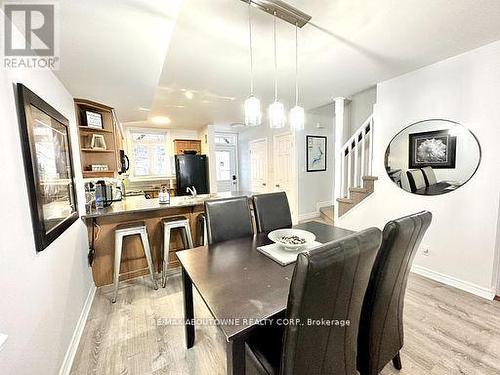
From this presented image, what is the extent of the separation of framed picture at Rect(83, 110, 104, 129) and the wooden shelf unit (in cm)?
3

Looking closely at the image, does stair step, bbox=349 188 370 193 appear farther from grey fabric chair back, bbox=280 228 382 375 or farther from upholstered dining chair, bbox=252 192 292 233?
grey fabric chair back, bbox=280 228 382 375

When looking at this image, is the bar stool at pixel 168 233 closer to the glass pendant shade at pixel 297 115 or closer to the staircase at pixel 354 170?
the glass pendant shade at pixel 297 115

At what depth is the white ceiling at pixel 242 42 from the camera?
1.40 m

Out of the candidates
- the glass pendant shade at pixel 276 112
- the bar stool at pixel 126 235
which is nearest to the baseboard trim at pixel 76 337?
the bar stool at pixel 126 235

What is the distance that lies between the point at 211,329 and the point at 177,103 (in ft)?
10.3

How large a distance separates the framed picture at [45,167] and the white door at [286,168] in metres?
3.73

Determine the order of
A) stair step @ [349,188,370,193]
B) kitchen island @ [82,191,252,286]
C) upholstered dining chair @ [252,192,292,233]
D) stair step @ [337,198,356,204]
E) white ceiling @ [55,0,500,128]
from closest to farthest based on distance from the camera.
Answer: white ceiling @ [55,0,500,128]
upholstered dining chair @ [252,192,292,233]
kitchen island @ [82,191,252,286]
stair step @ [349,188,370,193]
stair step @ [337,198,356,204]

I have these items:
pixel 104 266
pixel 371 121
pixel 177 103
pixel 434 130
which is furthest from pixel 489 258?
pixel 177 103

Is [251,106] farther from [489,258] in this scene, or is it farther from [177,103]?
[489,258]

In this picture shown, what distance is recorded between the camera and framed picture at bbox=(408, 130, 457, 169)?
228cm

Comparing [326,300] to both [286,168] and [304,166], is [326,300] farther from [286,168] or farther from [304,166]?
[286,168]

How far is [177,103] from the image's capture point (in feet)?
11.4

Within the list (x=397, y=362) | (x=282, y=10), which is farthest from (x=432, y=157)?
(x=282, y=10)

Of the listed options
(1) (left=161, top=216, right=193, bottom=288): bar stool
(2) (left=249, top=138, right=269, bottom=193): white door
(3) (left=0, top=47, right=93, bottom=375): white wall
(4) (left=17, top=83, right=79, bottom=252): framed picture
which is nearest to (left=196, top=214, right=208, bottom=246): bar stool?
(1) (left=161, top=216, right=193, bottom=288): bar stool
